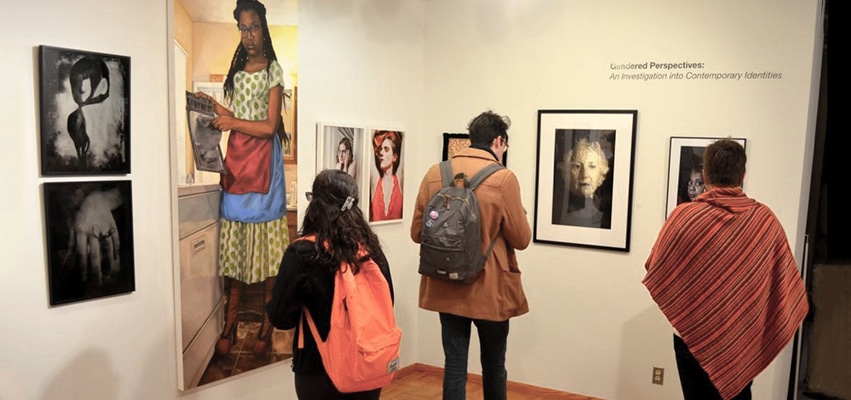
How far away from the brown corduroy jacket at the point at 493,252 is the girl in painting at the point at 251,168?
0.89 meters

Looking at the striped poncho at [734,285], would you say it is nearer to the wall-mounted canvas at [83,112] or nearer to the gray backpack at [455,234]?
the gray backpack at [455,234]

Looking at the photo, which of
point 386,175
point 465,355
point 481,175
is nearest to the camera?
point 481,175

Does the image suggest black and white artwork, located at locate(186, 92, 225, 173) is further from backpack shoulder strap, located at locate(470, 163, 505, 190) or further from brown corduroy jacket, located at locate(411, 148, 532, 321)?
backpack shoulder strap, located at locate(470, 163, 505, 190)

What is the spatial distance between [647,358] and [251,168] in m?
2.60

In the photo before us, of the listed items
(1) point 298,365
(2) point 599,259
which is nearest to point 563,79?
(2) point 599,259

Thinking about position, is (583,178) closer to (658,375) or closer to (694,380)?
(658,375)

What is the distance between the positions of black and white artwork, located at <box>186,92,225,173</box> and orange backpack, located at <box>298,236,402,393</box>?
3.29 ft

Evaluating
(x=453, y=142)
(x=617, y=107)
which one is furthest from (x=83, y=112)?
(x=617, y=107)

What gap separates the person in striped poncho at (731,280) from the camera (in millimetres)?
2322

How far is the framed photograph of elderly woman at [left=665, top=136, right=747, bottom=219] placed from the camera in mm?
3367

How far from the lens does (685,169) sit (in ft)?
11.2

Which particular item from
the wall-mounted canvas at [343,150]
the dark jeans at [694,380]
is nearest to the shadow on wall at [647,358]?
the dark jeans at [694,380]

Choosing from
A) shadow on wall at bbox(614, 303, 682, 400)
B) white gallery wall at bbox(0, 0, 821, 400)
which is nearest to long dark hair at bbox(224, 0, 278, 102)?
white gallery wall at bbox(0, 0, 821, 400)

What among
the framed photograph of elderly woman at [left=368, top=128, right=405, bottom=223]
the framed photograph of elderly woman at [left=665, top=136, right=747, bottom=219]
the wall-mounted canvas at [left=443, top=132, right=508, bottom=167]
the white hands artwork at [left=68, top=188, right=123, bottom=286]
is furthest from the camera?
the wall-mounted canvas at [left=443, top=132, right=508, bottom=167]
